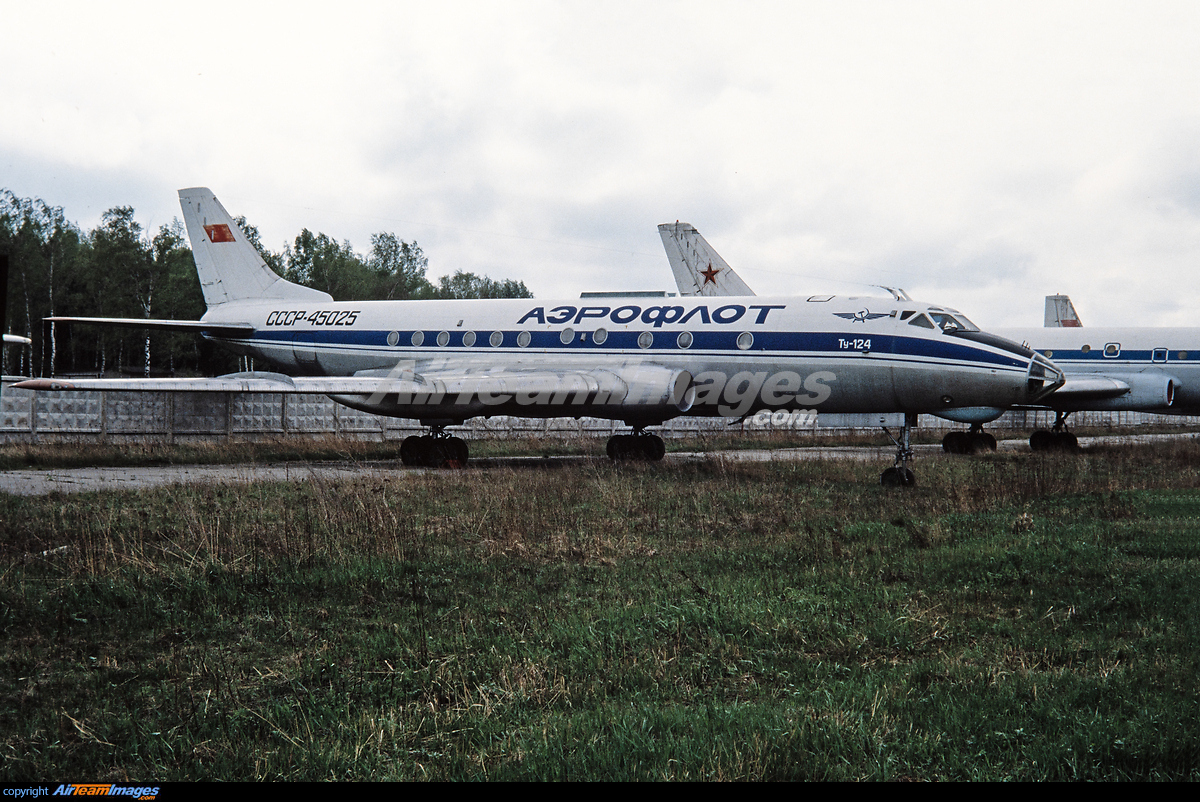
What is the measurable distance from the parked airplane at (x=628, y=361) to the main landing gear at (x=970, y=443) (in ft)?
19.3

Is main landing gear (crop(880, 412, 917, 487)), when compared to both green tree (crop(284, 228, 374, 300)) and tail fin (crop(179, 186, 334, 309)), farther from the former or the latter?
green tree (crop(284, 228, 374, 300))

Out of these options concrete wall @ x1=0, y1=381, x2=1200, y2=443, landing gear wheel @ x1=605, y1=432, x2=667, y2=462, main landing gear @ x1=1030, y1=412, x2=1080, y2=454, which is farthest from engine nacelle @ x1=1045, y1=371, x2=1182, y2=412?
landing gear wheel @ x1=605, y1=432, x2=667, y2=462

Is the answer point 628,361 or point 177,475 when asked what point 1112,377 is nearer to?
point 628,361

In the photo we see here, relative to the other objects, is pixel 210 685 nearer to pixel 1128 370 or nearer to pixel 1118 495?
pixel 1118 495

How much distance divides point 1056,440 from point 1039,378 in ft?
38.3

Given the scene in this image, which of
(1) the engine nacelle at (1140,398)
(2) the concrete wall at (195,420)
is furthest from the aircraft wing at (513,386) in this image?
(1) the engine nacelle at (1140,398)

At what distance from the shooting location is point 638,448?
19.4 m

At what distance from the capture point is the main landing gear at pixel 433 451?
18484 millimetres

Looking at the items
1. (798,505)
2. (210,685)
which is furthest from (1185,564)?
(210,685)

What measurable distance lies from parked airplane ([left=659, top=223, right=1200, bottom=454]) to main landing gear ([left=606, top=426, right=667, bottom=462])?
8034 millimetres

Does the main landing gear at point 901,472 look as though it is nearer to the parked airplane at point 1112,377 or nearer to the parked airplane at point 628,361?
the parked airplane at point 628,361

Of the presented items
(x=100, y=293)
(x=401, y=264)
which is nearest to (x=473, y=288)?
(x=401, y=264)

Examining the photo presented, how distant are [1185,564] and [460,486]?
28.2ft
